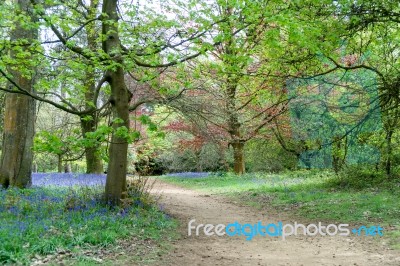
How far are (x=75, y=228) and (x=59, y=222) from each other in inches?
17.1

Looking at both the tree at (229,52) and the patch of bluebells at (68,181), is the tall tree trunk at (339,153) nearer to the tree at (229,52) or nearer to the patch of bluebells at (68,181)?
the tree at (229,52)

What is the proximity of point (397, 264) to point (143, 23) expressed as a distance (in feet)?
22.5

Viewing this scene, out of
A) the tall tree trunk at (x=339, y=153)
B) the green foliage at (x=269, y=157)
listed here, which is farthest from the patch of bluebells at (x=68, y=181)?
the green foliage at (x=269, y=157)

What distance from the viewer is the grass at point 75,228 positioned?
502 centimetres

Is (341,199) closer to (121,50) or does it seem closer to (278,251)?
(278,251)

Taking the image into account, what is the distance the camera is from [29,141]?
36.7 ft

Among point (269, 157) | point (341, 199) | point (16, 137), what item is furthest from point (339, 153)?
point (16, 137)

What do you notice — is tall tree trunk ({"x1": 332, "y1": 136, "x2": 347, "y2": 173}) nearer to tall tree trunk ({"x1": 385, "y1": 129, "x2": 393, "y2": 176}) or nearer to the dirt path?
tall tree trunk ({"x1": 385, "y1": 129, "x2": 393, "y2": 176})

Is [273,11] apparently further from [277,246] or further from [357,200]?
[357,200]

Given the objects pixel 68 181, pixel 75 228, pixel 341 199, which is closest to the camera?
pixel 75 228

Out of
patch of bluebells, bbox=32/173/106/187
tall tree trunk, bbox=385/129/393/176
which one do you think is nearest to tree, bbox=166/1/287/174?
tall tree trunk, bbox=385/129/393/176

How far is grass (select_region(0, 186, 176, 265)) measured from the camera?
16.5 ft

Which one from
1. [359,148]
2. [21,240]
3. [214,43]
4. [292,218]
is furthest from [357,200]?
[21,240]

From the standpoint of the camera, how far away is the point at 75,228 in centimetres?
615
